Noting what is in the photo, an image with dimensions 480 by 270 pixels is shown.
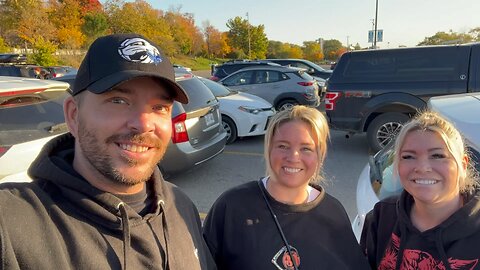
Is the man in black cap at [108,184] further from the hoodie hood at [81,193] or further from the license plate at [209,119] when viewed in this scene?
the license plate at [209,119]

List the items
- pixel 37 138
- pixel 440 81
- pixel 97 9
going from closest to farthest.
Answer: pixel 37 138 < pixel 440 81 < pixel 97 9

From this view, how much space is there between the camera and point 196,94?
533cm

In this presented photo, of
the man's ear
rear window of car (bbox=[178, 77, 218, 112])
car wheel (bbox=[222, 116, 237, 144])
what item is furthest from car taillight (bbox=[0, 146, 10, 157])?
car wheel (bbox=[222, 116, 237, 144])

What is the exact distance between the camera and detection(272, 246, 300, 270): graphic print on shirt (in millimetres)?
1622

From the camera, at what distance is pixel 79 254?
1.09 meters

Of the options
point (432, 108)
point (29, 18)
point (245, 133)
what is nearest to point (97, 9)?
point (29, 18)

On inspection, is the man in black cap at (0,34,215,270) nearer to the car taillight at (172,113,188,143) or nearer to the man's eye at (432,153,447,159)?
the man's eye at (432,153,447,159)

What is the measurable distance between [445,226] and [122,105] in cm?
141

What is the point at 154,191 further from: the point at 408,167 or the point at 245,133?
the point at 245,133

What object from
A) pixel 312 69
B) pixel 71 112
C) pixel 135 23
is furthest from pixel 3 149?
pixel 135 23

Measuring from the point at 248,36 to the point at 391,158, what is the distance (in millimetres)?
69790

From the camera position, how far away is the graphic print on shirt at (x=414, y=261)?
4.86 ft

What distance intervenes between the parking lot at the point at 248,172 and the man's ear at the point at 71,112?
128 inches

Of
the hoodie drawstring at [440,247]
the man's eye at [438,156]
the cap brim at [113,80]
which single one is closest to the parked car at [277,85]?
the man's eye at [438,156]
